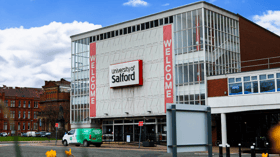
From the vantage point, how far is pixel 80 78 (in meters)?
50.0

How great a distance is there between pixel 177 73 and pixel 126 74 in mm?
7414

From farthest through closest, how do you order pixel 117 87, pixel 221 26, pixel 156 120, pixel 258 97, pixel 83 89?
pixel 83 89 < pixel 117 87 < pixel 156 120 < pixel 221 26 < pixel 258 97

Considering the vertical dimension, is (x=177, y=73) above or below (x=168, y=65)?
below

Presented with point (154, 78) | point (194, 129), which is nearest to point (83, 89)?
point (154, 78)

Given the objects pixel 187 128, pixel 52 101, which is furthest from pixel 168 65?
pixel 52 101

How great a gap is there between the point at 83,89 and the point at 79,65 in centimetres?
361

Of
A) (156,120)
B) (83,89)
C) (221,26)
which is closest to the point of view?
(221,26)

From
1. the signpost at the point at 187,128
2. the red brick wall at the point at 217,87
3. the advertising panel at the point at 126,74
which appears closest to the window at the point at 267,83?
the red brick wall at the point at 217,87

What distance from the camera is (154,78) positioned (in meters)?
41.3

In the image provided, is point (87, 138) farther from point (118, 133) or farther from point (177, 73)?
point (177, 73)

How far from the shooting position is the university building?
3350 cm

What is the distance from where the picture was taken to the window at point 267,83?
101 ft

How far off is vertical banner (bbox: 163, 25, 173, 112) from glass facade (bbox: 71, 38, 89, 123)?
13.8 m

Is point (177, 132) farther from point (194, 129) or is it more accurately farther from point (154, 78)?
point (154, 78)
